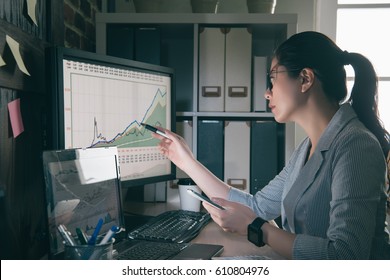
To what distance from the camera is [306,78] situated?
1.11 meters

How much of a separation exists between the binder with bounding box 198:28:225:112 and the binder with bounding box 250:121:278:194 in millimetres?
181

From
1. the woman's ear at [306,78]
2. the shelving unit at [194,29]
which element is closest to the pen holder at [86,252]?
the woman's ear at [306,78]

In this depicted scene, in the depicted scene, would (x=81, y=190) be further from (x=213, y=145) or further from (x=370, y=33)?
(x=370, y=33)

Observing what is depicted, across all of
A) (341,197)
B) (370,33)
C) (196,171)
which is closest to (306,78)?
(341,197)

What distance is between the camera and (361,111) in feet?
3.68

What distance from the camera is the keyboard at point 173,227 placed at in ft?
3.51

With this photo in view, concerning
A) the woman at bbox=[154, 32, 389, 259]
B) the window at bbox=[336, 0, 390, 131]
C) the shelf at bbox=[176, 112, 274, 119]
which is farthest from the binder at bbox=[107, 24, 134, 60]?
the window at bbox=[336, 0, 390, 131]

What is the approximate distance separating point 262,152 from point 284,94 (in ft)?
1.72

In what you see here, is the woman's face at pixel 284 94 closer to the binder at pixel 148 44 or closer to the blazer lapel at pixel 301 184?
the blazer lapel at pixel 301 184

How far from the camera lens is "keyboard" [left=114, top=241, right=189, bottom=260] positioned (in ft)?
2.97

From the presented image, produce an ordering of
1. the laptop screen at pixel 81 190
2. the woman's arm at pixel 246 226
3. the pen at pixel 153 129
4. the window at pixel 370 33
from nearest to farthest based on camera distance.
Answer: the laptop screen at pixel 81 190
the woman's arm at pixel 246 226
the pen at pixel 153 129
the window at pixel 370 33

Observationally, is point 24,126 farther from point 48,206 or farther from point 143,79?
point 143,79

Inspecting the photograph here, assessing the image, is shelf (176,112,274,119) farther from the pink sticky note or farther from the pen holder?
the pen holder

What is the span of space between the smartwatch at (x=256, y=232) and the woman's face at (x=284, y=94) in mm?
342
